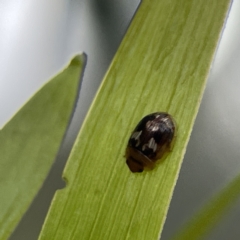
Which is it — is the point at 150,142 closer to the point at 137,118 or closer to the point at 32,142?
the point at 137,118

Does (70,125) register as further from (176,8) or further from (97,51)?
(176,8)

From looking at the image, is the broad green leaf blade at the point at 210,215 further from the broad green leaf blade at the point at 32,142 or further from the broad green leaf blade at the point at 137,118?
the broad green leaf blade at the point at 32,142

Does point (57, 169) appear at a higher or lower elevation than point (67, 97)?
lower

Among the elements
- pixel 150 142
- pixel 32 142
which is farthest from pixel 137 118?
pixel 32 142

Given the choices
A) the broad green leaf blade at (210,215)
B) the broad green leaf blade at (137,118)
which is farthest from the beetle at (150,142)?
the broad green leaf blade at (210,215)

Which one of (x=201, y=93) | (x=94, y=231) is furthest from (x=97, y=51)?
(x=94, y=231)
